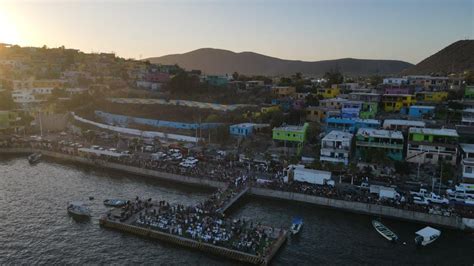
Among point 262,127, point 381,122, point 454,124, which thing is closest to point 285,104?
point 262,127

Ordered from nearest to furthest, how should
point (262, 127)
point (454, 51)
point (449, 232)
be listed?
1. point (449, 232)
2. point (262, 127)
3. point (454, 51)

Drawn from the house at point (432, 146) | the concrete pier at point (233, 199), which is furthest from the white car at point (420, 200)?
the concrete pier at point (233, 199)

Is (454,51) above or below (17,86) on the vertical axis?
above

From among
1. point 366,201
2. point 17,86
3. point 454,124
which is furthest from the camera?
point 17,86

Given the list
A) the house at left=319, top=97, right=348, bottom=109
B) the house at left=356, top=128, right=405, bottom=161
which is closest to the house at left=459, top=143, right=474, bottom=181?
the house at left=356, top=128, right=405, bottom=161

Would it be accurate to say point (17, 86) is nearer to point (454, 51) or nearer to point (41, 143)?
point (41, 143)

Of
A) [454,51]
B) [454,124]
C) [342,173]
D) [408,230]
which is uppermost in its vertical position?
[454,51]

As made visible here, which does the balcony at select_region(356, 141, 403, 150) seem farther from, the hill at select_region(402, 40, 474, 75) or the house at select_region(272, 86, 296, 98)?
the hill at select_region(402, 40, 474, 75)
